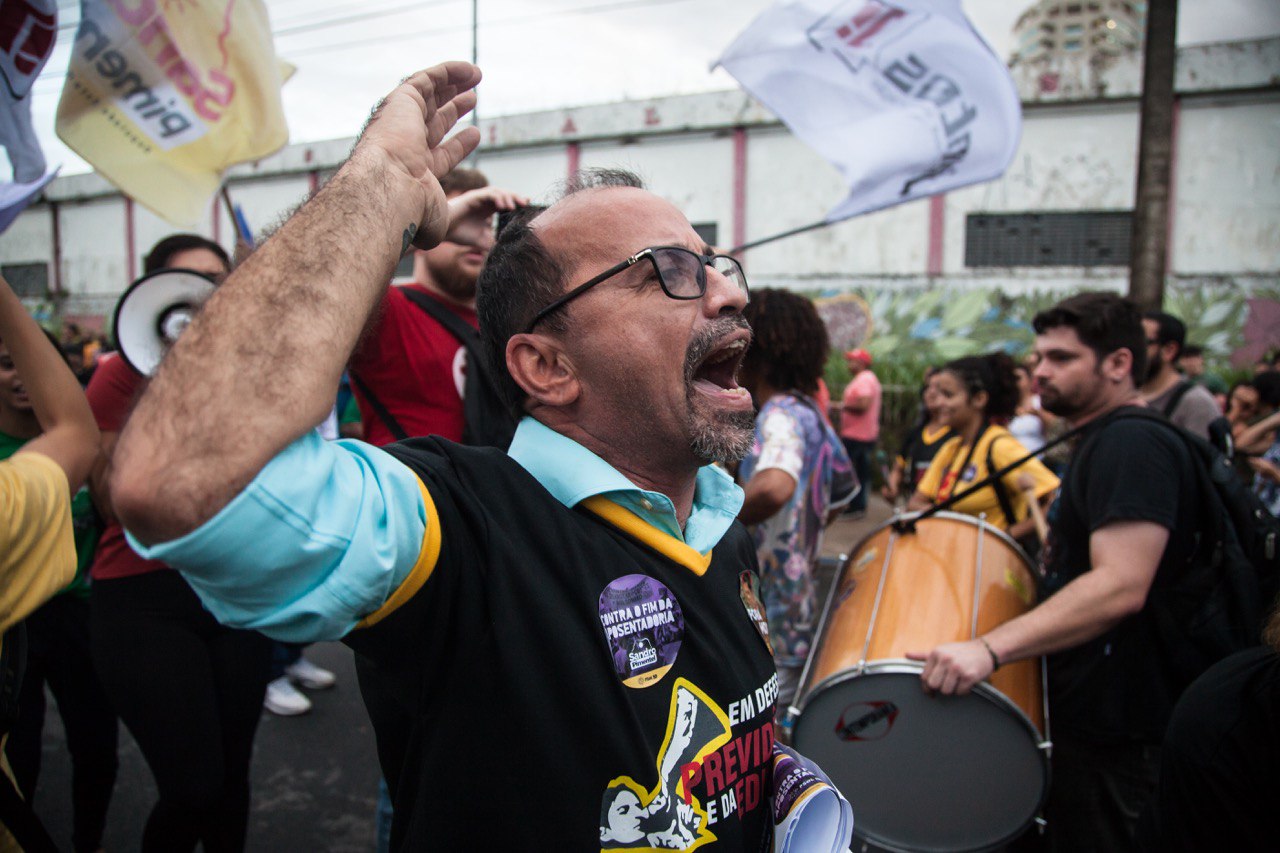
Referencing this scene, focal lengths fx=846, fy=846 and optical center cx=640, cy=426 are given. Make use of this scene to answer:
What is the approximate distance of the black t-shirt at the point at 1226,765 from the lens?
147cm

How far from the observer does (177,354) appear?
2.71 feet

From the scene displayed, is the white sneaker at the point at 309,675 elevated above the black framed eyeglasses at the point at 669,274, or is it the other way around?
the black framed eyeglasses at the point at 669,274

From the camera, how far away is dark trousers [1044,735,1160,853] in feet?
8.59

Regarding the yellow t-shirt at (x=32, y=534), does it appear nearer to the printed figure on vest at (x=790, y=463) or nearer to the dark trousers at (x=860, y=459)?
the printed figure on vest at (x=790, y=463)

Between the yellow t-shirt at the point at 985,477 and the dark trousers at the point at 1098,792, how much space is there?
1357 millimetres

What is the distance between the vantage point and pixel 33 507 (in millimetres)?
1943

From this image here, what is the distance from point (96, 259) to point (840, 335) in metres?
20.4

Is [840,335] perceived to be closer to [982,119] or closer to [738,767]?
[982,119]

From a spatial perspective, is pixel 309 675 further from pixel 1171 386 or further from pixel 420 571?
pixel 1171 386

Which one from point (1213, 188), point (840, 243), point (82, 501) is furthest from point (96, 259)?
point (1213, 188)

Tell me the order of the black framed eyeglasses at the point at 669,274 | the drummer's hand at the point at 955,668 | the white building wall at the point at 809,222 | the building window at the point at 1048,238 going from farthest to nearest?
the white building wall at the point at 809,222 < the building window at the point at 1048,238 < the drummer's hand at the point at 955,668 < the black framed eyeglasses at the point at 669,274

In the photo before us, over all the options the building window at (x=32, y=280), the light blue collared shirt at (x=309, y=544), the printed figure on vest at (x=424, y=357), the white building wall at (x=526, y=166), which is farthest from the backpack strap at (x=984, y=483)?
the building window at (x=32, y=280)

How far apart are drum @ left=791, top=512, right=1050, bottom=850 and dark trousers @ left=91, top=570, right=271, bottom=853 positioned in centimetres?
174

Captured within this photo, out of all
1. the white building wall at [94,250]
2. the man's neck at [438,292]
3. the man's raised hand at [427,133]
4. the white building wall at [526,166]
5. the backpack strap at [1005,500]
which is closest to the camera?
the man's raised hand at [427,133]
